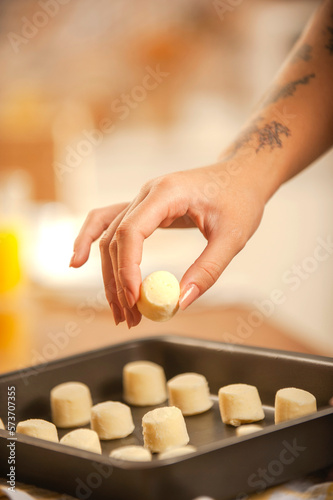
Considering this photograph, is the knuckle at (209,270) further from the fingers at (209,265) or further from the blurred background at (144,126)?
the blurred background at (144,126)

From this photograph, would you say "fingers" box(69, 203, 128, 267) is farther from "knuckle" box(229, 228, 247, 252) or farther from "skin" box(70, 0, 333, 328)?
"knuckle" box(229, 228, 247, 252)

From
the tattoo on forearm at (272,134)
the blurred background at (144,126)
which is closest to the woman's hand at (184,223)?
the tattoo on forearm at (272,134)

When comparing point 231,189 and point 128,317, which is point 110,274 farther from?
point 231,189

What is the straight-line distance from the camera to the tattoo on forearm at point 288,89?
4.49ft

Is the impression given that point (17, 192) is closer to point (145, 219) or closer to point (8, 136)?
point (8, 136)

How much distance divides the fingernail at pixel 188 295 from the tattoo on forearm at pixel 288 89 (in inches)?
22.3

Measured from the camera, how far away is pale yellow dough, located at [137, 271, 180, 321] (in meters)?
1.09

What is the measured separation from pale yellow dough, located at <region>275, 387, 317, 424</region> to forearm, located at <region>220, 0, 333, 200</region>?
0.40m

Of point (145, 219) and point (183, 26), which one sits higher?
point (183, 26)

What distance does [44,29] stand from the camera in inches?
131

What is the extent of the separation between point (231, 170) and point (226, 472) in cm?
59

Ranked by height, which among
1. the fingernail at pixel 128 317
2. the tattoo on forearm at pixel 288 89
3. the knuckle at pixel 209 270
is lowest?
the fingernail at pixel 128 317

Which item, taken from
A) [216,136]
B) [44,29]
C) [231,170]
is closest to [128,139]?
[216,136]

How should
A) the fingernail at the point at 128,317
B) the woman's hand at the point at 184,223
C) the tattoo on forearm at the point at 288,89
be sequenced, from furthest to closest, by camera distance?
the tattoo on forearm at the point at 288,89
the fingernail at the point at 128,317
the woman's hand at the point at 184,223
